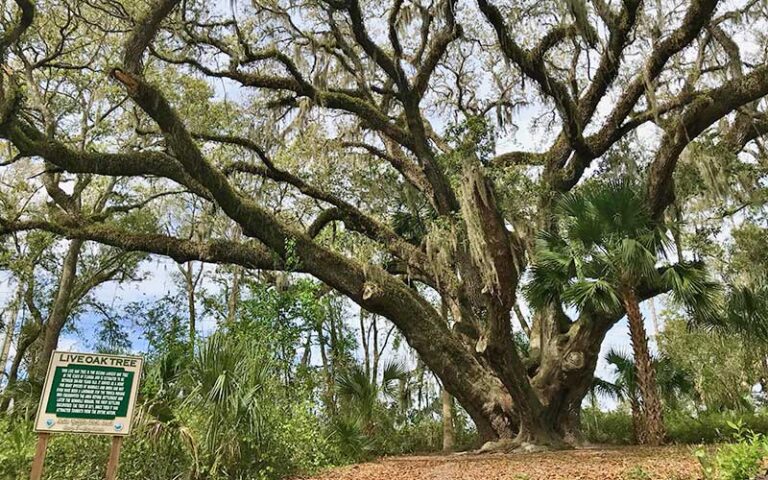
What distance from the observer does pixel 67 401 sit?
4.51m

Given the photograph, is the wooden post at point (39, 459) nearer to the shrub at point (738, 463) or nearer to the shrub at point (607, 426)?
the shrub at point (738, 463)

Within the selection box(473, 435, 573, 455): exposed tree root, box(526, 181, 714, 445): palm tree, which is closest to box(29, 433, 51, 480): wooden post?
box(473, 435, 573, 455): exposed tree root

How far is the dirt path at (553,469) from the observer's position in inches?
187

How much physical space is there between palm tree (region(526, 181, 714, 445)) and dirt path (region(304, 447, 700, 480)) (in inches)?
80.1

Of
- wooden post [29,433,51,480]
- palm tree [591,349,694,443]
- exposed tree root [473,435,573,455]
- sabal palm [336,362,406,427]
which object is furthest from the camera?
palm tree [591,349,694,443]

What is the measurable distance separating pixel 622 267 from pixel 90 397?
6.95 metres

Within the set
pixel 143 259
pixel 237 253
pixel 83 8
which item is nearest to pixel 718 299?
pixel 237 253

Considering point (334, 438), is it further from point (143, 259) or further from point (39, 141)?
point (143, 259)

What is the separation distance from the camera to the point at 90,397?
Answer: 181 inches

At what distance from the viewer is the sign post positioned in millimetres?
4441

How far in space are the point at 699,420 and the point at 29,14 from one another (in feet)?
43.7

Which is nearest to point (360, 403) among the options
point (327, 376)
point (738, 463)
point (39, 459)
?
point (327, 376)

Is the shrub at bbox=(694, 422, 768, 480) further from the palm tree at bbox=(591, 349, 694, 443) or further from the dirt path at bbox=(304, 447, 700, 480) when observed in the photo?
the palm tree at bbox=(591, 349, 694, 443)

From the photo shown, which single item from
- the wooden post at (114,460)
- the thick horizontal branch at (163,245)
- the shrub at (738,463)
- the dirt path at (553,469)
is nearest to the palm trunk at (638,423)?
the dirt path at (553,469)
